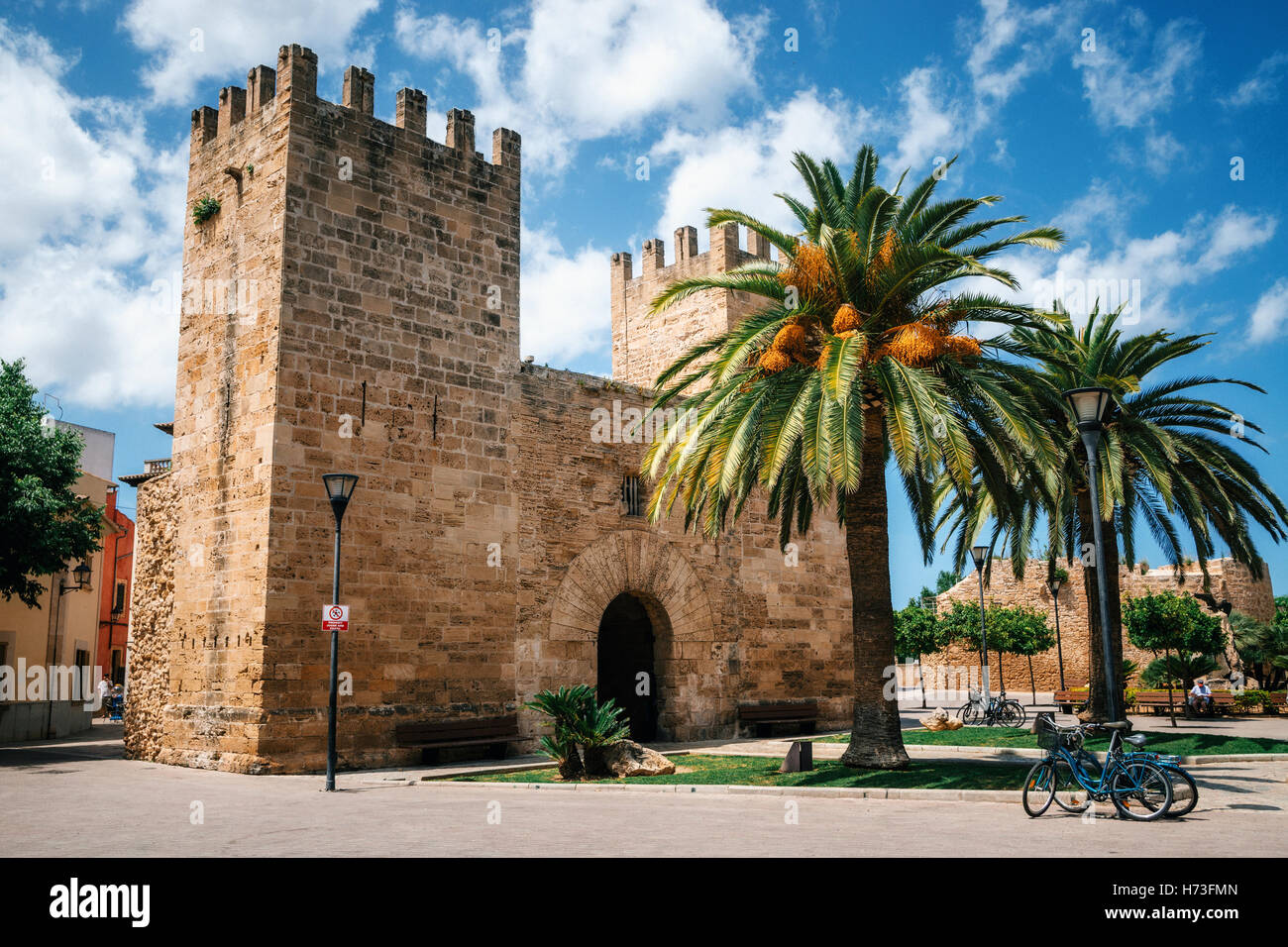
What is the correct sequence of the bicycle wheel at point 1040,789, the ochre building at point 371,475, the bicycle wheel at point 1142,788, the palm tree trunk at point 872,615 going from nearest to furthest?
the bicycle wheel at point 1142,788 < the bicycle wheel at point 1040,789 < the palm tree trunk at point 872,615 < the ochre building at point 371,475

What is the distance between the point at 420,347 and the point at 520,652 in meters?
4.88

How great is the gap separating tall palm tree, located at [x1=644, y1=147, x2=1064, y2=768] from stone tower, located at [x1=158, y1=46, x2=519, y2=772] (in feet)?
12.9

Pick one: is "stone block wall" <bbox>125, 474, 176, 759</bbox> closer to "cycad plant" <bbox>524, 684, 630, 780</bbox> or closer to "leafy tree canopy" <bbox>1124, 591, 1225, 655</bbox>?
"cycad plant" <bbox>524, 684, 630, 780</bbox>

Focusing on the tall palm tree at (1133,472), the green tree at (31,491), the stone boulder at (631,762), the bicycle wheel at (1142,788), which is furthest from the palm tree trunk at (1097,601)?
the green tree at (31,491)

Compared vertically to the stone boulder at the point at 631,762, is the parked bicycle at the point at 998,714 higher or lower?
lower

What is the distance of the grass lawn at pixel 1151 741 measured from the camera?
1429 centimetres

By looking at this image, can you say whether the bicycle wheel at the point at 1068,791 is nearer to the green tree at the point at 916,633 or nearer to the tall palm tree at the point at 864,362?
the tall palm tree at the point at 864,362

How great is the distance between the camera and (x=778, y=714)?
18.5 metres

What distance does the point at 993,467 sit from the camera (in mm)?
12203

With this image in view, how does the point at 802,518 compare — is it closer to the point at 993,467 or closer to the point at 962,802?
the point at 993,467

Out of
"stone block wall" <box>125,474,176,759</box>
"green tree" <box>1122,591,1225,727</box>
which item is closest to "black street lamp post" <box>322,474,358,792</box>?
"stone block wall" <box>125,474,176,759</box>

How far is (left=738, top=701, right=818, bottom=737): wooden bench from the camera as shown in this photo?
18141mm

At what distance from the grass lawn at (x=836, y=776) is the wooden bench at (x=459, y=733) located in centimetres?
155

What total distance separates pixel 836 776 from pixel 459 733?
564 cm
